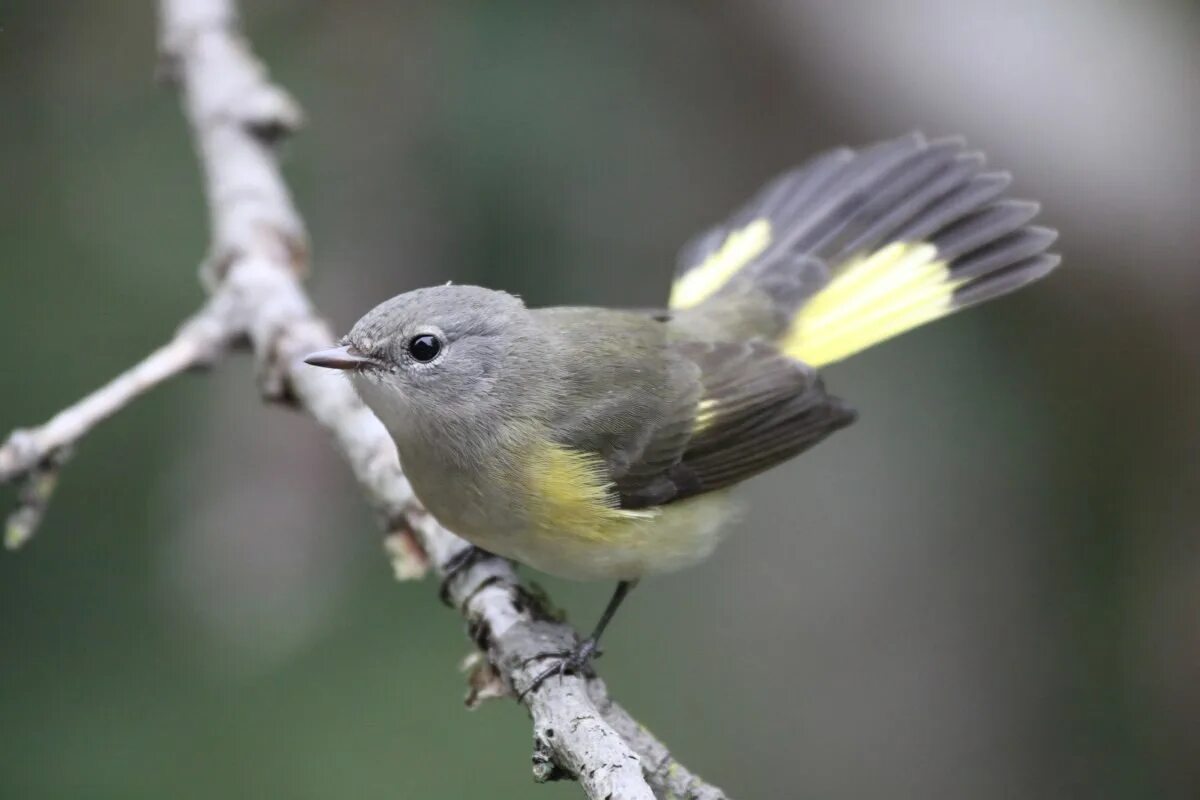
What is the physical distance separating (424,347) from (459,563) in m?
0.51

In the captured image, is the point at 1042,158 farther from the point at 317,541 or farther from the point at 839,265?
the point at 317,541

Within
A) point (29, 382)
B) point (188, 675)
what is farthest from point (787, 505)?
point (29, 382)

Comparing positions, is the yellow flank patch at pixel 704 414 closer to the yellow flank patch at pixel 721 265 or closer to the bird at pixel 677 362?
the bird at pixel 677 362

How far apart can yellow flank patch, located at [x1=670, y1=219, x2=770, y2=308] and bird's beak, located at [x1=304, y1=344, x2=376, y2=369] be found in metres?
1.34

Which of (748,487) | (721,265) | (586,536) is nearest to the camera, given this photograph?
(586,536)

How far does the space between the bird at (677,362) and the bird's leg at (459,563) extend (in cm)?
2

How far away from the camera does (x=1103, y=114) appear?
4.54 metres

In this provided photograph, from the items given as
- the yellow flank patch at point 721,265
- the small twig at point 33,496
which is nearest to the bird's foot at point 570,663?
the small twig at point 33,496

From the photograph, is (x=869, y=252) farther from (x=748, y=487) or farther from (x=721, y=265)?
(x=748, y=487)

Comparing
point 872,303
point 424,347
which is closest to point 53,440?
point 424,347

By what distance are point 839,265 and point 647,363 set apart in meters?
0.85

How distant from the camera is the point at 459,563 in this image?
3014 millimetres

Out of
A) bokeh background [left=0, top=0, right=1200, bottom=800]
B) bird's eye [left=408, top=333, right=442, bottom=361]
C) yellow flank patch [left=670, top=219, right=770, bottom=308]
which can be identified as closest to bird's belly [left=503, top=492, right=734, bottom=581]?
bird's eye [left=408, top=333, right=442, bottom=361]

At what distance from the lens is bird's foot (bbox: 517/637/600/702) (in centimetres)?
249
